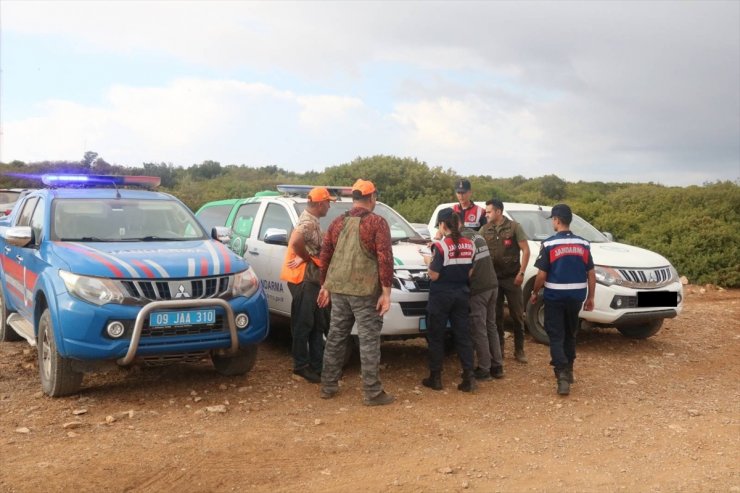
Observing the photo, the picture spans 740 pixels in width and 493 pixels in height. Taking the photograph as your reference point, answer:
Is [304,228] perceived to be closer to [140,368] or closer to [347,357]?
[347,357]

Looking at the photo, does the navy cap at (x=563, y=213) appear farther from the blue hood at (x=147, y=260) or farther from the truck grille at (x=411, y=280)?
the blue hood at (x=147, y=260)

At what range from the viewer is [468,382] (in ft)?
20.0

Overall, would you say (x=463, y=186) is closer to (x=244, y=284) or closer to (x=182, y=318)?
(x=244, y=284)

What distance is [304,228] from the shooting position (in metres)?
6.21

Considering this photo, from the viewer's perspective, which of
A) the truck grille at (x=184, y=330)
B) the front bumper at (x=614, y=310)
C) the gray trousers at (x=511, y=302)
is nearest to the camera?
the truck grille at (x=184, y=330)

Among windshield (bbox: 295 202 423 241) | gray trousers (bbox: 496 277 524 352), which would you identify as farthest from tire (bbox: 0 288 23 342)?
gray trousers (bbox: 496 277 524 352)

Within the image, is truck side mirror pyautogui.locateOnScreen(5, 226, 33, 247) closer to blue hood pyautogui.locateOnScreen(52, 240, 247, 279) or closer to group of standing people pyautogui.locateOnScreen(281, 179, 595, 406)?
blue hood pyautogui.locateOnScreen(52, 240, 247, 279)

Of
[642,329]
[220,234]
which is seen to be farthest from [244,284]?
[642,329]

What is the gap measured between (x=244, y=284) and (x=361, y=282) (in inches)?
39.7

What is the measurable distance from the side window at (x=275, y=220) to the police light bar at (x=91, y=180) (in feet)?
4.28

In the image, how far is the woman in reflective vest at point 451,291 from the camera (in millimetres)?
5895

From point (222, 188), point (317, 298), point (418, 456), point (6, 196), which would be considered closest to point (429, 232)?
point (317, 298)

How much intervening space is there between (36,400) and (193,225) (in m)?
2.05

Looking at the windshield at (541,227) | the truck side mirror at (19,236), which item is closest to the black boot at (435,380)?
the windshield at (541,227)
